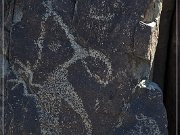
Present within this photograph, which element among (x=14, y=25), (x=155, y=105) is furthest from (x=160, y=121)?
(x=14, y=25)

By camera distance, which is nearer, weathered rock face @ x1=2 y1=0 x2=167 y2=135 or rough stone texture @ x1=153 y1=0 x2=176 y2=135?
weathered rock face @ x1=2 y1=0 x2=167 y2=135

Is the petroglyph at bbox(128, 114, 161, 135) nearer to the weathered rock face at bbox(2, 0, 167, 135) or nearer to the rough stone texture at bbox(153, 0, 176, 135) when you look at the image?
the weathered rock face at bbox(2, 0, 167, 135)

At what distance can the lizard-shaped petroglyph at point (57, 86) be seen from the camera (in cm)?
163

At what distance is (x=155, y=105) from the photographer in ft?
5.45

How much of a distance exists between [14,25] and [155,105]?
1.75ft

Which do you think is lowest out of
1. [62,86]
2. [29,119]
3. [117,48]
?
[29,119]

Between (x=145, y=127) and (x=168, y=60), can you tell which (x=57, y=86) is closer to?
(x=145, y=127)

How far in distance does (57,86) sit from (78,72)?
83 mm

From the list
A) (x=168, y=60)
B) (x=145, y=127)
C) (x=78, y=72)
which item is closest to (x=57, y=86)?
(x=78, y=72)

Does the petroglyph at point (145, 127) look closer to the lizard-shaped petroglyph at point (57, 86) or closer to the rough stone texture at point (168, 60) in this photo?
the lizard-shaped petroglyph at point (57, 86)

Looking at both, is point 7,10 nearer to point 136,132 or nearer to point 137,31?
point 137,31

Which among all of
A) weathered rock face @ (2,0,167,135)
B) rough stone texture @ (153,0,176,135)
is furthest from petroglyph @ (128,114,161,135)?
rough stone texture @ (153,0,176,135)

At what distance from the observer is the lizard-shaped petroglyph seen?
1.63m

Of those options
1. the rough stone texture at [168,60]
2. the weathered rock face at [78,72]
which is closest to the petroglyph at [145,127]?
the weathered rock face at [78,72]
